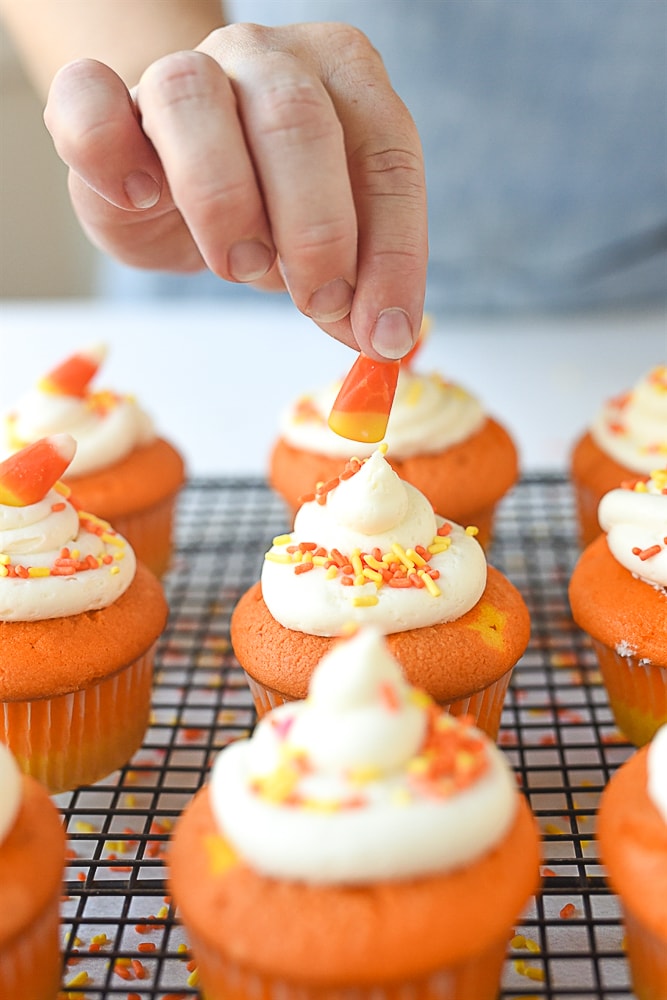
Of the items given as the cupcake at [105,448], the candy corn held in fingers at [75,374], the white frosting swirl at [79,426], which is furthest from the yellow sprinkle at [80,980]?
the candy corn held in fingers at [75,374]

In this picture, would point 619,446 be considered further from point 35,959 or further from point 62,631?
point 35,959

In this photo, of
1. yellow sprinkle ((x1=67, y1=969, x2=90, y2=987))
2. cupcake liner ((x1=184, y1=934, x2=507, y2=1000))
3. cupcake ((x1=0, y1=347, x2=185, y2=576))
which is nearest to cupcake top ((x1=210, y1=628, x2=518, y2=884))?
cupcake liner ((x1=184, y1=934, x2=507, y2=1000))

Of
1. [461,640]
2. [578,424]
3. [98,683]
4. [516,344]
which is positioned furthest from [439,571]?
[516,344]

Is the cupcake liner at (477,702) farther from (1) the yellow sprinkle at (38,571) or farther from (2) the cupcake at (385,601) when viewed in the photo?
(1) the yellow sprinkle at (38,571)

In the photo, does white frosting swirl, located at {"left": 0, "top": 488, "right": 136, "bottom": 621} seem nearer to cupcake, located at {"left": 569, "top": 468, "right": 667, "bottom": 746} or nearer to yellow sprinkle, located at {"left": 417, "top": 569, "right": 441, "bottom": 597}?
yellow sprinkle, located at {"left": 417, "top": 569, "right": 441, "bottom": 597}

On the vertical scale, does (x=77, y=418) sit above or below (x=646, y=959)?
below

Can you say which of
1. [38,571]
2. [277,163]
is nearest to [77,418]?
[38,571]
